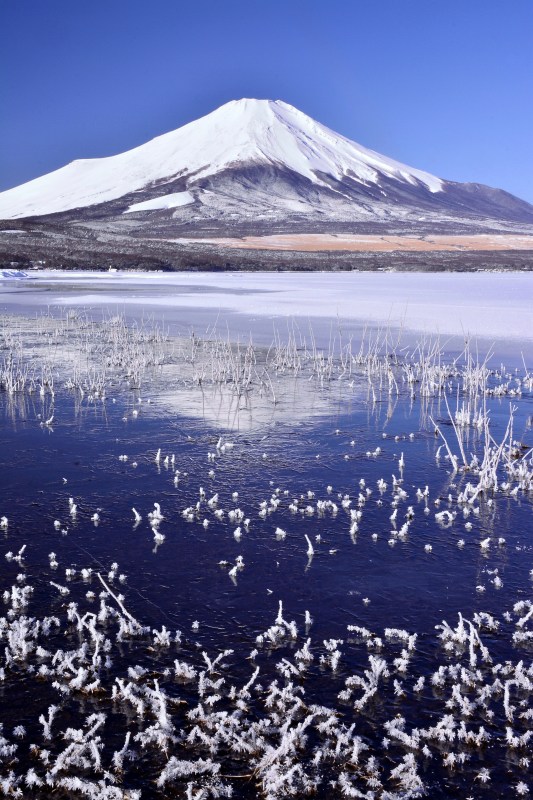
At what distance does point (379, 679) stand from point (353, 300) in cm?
2139

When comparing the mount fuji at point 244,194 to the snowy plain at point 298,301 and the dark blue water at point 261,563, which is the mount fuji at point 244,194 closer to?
the snowy plain at point 298,301

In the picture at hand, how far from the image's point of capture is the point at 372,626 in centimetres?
436

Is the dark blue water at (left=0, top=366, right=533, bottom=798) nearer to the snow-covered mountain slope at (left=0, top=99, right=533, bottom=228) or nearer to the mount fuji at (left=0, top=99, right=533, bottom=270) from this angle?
the mount fuji at (left=0, top=99, right=533, bottom=270)

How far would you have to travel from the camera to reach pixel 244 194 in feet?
414

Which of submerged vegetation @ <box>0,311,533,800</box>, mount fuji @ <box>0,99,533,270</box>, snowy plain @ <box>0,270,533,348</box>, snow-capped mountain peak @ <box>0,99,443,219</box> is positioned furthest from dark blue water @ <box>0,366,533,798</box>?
snow-capped mountain peak @ <box>0,99,443,219</box>

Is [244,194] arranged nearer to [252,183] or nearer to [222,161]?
[252,183]

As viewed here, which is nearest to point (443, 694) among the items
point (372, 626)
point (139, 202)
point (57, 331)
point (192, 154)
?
point (372, 626)

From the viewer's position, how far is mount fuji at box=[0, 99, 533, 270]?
8843 cm

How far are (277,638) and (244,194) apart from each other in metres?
127

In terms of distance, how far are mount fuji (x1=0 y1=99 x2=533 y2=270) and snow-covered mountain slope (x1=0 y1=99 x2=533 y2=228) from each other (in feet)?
1.11

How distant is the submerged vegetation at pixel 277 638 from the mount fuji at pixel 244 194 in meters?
47.3

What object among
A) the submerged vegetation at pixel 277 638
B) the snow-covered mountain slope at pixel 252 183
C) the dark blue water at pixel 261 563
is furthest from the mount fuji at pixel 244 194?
the submerged vegetation at pixel 277 638

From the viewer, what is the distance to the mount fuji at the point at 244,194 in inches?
3482

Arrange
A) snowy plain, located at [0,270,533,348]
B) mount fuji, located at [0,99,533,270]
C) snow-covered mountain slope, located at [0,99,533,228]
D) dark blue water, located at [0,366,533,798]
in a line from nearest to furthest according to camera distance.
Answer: dark blue water, located at [0,366,533,798] → snowy plain, located at [0,270,533,348] → mount fuji, located at [0,99,533,270] → snow-covered mountain slope, located at [0,99,533,228]
